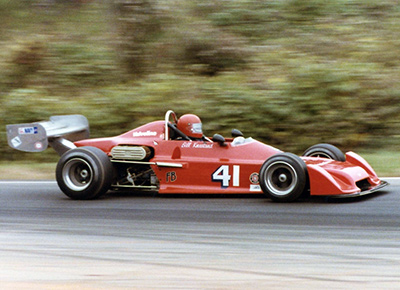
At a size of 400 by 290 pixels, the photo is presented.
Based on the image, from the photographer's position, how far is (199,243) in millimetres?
6027

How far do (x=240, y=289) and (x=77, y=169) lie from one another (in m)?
4.38

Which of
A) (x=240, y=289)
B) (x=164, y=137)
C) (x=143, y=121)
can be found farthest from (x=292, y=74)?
(x=240, y=289)

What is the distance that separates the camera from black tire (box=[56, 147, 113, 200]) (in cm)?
821

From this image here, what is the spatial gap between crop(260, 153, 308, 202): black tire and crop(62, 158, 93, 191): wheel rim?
7.32ft

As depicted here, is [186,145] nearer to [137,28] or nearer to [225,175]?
[225,175]

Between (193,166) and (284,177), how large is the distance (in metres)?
1.23

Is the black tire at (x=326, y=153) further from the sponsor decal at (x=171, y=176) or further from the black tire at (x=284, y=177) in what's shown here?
the sponsor decal at (x=171, y=176)

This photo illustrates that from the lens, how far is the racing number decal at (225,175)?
8016mm

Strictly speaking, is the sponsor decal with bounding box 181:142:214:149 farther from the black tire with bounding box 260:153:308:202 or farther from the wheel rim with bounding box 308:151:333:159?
the wheel rim with bounding box 308:151:333:159

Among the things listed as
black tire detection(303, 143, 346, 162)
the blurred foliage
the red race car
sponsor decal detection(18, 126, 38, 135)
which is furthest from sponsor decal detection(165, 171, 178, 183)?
the blurred foliage

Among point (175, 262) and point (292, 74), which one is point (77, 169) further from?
point (292, 74)

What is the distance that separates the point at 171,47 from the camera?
1664 centimetres

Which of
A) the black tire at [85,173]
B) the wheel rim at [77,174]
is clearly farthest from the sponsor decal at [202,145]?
the wheel rim at [77,174]

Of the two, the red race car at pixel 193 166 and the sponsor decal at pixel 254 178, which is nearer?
the red race car at pixel 193 166
